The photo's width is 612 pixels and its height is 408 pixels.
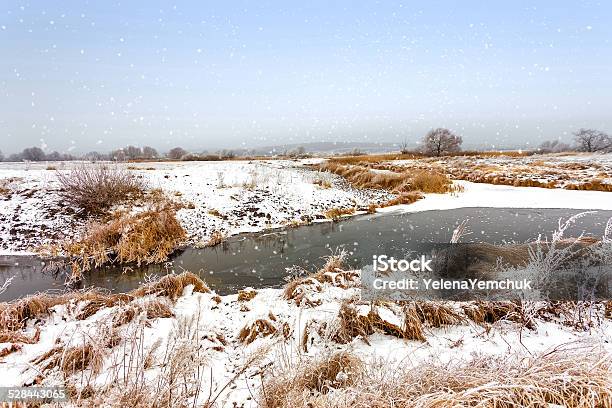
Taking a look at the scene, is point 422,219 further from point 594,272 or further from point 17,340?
point 17,340

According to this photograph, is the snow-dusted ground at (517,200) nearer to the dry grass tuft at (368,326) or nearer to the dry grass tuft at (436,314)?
the dry grass tuft at (436,314)

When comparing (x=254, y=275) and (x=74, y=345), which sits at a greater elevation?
(x=74, y=345)

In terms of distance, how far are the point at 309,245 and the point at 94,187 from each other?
7800 millimetres

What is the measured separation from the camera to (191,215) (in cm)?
1061

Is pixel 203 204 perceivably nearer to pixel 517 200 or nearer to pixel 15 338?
pixel 15 338

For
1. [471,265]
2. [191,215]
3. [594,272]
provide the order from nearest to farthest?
[594,272]
[471,265]
[191,215]

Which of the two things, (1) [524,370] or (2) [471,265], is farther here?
(2) [471,265]

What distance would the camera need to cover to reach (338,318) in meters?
4.04

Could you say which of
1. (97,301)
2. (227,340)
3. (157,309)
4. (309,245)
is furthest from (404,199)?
(97,301)

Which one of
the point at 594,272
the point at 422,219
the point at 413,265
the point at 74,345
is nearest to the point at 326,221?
the point at 422,219

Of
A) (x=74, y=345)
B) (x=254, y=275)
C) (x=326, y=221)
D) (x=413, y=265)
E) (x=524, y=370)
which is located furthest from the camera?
(x=326, y=221)

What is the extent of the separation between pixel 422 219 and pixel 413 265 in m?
5.62

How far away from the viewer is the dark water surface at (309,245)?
6695 millimetres

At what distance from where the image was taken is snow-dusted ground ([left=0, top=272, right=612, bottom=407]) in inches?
118
